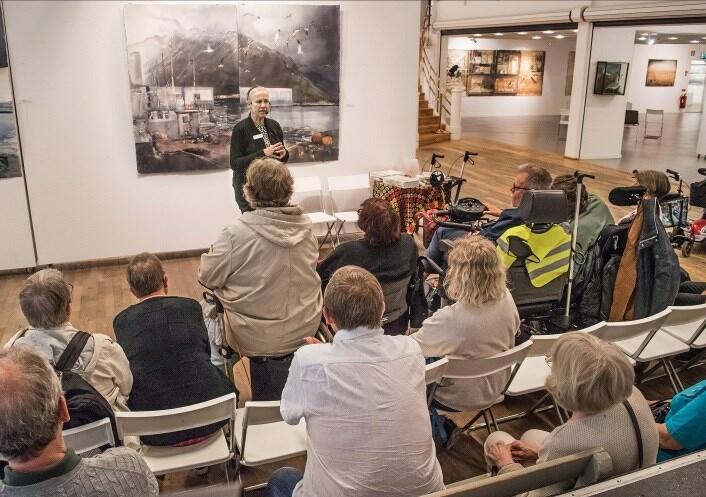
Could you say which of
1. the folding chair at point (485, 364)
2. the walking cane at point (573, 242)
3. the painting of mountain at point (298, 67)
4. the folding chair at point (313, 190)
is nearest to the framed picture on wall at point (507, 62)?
the painting of mountain at point (298, 67)

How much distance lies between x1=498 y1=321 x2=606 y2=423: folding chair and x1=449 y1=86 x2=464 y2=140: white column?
12.8 metres

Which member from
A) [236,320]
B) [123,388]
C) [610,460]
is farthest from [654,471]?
[236,320]

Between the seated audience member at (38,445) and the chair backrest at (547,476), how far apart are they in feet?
2.80

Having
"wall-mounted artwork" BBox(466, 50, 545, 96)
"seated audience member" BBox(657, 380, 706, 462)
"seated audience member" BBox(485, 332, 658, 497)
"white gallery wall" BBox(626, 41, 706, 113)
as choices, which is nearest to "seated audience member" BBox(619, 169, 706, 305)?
"seated audience member" BBox(657, 380, 706, 462)

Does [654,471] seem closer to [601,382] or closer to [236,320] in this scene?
[601,382]

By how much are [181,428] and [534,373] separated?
180cm

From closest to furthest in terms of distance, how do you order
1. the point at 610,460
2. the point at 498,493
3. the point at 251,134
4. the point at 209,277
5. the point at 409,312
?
the point at 498,493 → the point at 610,460 → the point at 209,277 → the point at 409,312 → the point at 251,134

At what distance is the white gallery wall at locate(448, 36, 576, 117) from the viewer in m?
21.0

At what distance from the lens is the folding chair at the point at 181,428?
2.16m

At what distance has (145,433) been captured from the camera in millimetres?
2225

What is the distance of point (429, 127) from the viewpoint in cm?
1516

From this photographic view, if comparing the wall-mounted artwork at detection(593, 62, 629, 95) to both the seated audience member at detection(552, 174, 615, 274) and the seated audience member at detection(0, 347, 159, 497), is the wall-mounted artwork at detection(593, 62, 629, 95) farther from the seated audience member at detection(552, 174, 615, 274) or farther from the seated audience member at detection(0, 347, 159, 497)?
the seated audience member at detection(0, 347, 159, 497)

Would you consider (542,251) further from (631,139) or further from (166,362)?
(631,139)

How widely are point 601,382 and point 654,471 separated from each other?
26 centimetres
